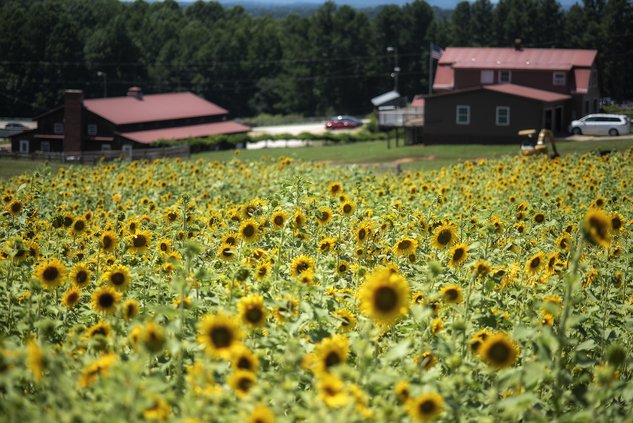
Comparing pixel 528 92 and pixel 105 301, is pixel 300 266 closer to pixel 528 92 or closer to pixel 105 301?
pixel 105 301

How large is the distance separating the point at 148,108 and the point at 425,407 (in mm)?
67667

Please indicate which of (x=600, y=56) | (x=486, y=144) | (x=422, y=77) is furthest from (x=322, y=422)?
(x=422, y=77)

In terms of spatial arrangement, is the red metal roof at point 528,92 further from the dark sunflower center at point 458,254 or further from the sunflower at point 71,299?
the sunflower at point 71,299

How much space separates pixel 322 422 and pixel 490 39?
353ft

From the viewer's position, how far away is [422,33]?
115375mm

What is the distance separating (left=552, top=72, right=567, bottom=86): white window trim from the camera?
56344 mm

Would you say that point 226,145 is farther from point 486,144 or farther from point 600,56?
point 600,56

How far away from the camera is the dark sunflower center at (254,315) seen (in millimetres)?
5352

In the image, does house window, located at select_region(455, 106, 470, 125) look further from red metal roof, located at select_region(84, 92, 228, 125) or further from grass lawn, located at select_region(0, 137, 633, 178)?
red metal roof, located at select_region(84, 92, 228, 125)

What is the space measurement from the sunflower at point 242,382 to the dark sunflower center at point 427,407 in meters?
0.78

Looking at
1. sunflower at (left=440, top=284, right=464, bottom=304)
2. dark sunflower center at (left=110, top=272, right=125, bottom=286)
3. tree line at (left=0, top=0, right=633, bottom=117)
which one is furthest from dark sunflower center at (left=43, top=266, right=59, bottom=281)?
tree line at (left=0, top=0, right=633, bottom=117)

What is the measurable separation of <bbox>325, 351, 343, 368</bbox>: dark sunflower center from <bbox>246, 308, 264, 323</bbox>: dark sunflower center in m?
0.71

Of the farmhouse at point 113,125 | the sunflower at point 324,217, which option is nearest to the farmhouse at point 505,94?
the farmhouse at point 113,125

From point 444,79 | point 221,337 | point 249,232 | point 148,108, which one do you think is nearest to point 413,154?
point 444,79
